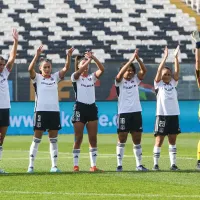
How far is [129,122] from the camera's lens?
17.2 metres

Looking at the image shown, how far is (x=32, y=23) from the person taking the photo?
44312 mm

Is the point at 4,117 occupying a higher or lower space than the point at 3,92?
lower

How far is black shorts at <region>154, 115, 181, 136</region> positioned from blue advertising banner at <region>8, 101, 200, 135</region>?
15.9 m

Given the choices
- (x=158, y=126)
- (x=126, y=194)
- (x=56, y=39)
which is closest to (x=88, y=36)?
(x=56, y=39)

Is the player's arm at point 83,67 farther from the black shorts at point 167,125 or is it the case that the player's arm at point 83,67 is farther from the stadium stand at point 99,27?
the stadium stand at point 99,27

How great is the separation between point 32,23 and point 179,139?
15.7 m

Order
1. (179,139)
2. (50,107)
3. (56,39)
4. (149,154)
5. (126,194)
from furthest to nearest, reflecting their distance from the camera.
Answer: (56,39) < (179,139) < (149,154) < (50,107) < (126,194)

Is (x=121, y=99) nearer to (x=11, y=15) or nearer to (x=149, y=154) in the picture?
(x=149, y=154)

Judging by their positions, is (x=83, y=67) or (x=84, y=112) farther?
(x=84, y=112)

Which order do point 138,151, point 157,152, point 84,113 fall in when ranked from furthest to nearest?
point 157,152
point 138,151
point 84,113

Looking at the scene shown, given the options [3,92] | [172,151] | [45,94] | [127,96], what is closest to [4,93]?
[3,92]

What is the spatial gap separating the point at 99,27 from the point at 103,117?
11378mm

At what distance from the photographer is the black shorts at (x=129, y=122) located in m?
17.2

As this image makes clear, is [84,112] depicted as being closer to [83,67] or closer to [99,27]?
[83,67]
